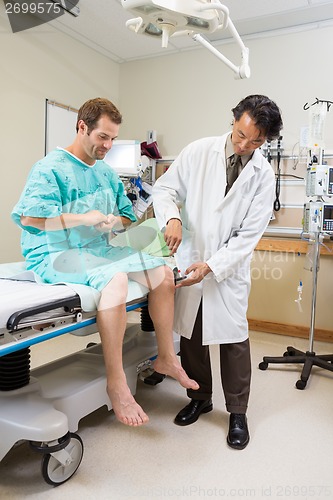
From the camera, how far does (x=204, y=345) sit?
2.07 meters

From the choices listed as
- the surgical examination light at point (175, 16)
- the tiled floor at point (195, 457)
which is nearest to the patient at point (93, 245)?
the tiled floor at point (195, 457)

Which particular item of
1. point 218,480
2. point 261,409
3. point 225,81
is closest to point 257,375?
point 261,409

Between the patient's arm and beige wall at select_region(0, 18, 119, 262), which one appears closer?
the patient's arm

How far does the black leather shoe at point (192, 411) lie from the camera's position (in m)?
2.07

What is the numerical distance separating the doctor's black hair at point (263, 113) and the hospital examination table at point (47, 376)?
0.89m

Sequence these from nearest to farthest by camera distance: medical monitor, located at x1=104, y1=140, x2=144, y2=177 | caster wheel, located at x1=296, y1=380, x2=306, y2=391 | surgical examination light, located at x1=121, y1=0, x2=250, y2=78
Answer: surgical examination light, located at x1=121, y1=0, x2=250, y2=78, caster wheel, located at x1=296, y1=380, x2=306, y2=391, medical monitor, located at x1=104, y1=140, x2=144, y2=177

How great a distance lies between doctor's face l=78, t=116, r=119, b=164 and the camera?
1.89 m

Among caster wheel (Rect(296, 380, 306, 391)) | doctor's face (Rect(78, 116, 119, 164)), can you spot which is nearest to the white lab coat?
doctor's face (Rect(78, 116, 119, 164))

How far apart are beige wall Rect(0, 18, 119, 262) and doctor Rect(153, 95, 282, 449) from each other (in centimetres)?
184

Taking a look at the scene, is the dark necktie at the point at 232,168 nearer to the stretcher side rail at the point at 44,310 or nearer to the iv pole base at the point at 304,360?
the stretcher side rail at the point at 44,310

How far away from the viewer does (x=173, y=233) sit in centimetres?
189

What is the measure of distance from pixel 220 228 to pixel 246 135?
0.44m

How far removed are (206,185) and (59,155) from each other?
27.5 inches

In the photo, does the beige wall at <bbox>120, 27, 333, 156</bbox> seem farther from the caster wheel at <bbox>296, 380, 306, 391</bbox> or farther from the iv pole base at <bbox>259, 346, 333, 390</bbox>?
the caster wheel at <bbox>296, 380, 306, 391</bbox>
